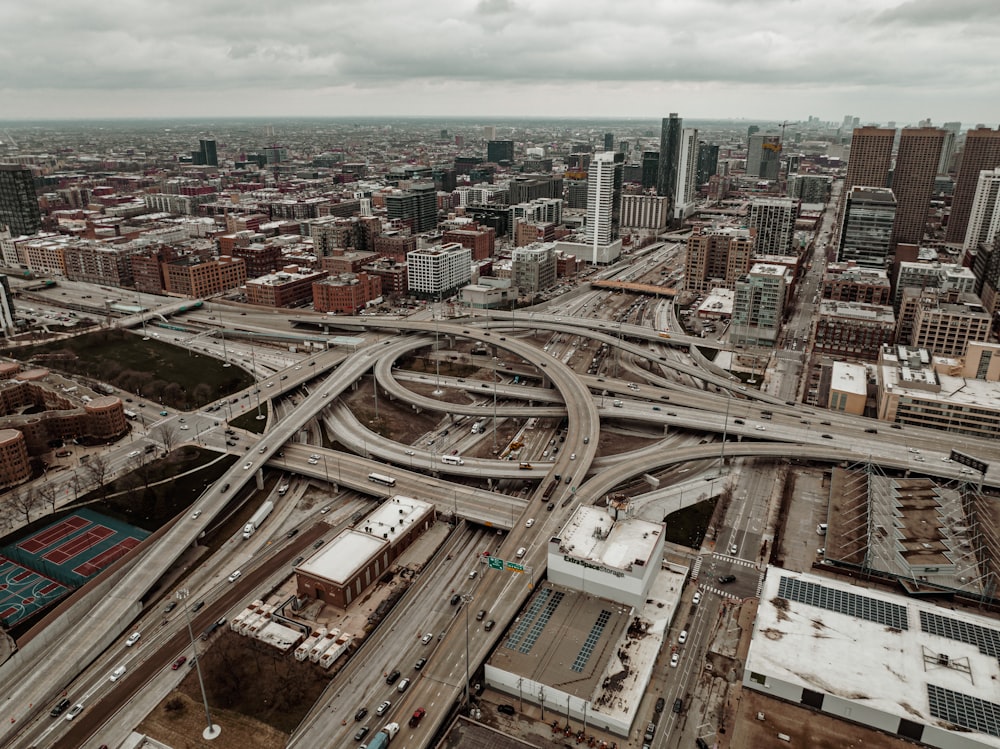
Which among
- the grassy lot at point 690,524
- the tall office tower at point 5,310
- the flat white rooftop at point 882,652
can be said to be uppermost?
the tall office tower at point 5,310

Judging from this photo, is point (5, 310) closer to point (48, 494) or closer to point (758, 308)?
point (48, 494)

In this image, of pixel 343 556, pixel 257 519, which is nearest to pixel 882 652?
pixel 343 556

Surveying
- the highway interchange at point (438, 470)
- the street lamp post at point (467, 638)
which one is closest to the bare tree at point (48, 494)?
the highway interchange at point (438, 470)

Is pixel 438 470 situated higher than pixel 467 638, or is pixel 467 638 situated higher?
pixel 467 638

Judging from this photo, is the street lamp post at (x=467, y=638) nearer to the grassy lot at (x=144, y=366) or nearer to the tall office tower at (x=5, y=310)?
the grassy lot at (x=144, y=366)

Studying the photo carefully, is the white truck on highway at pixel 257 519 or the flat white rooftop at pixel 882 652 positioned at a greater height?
the flat white rooftop at pixel 882 652

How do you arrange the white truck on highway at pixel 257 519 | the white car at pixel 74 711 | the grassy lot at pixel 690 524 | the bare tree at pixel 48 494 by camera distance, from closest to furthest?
the white car at pixel 74 711 < the grassy lot at pixel 690 524 < the white truck on highway at pixel 257 519 < the bare tree at pixel 48 494
